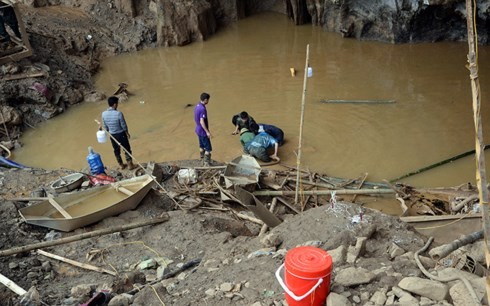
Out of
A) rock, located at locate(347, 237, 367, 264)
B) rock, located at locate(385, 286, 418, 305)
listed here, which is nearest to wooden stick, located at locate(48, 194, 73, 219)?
rock, located at locate(347, 237, 367, 264)

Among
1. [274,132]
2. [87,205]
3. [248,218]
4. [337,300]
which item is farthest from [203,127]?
[337,300]

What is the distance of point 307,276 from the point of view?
3.50 metres

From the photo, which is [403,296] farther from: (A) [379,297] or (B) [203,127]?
(B) [203,127]

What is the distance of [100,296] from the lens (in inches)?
184

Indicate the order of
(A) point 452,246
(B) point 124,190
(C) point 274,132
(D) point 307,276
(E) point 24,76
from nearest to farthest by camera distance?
(D) point 307,276, (A) point 452,246, (B) point 124,190, (C) point 274,132, (E) point 24,76

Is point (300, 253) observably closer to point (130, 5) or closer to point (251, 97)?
point (251, 97)

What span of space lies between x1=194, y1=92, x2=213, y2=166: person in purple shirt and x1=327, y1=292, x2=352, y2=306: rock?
5.24m

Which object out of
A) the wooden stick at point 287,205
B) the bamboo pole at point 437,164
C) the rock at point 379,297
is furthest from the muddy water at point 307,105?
the rock at point 379,297

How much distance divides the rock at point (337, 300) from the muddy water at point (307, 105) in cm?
550

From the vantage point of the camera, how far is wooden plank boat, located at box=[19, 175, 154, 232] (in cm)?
657

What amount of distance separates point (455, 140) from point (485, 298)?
7.13 metres

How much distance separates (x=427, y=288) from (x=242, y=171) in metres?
4.98

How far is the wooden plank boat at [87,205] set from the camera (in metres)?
6.57

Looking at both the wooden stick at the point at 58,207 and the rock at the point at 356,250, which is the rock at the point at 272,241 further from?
the wooden stick at the point at 58,207
